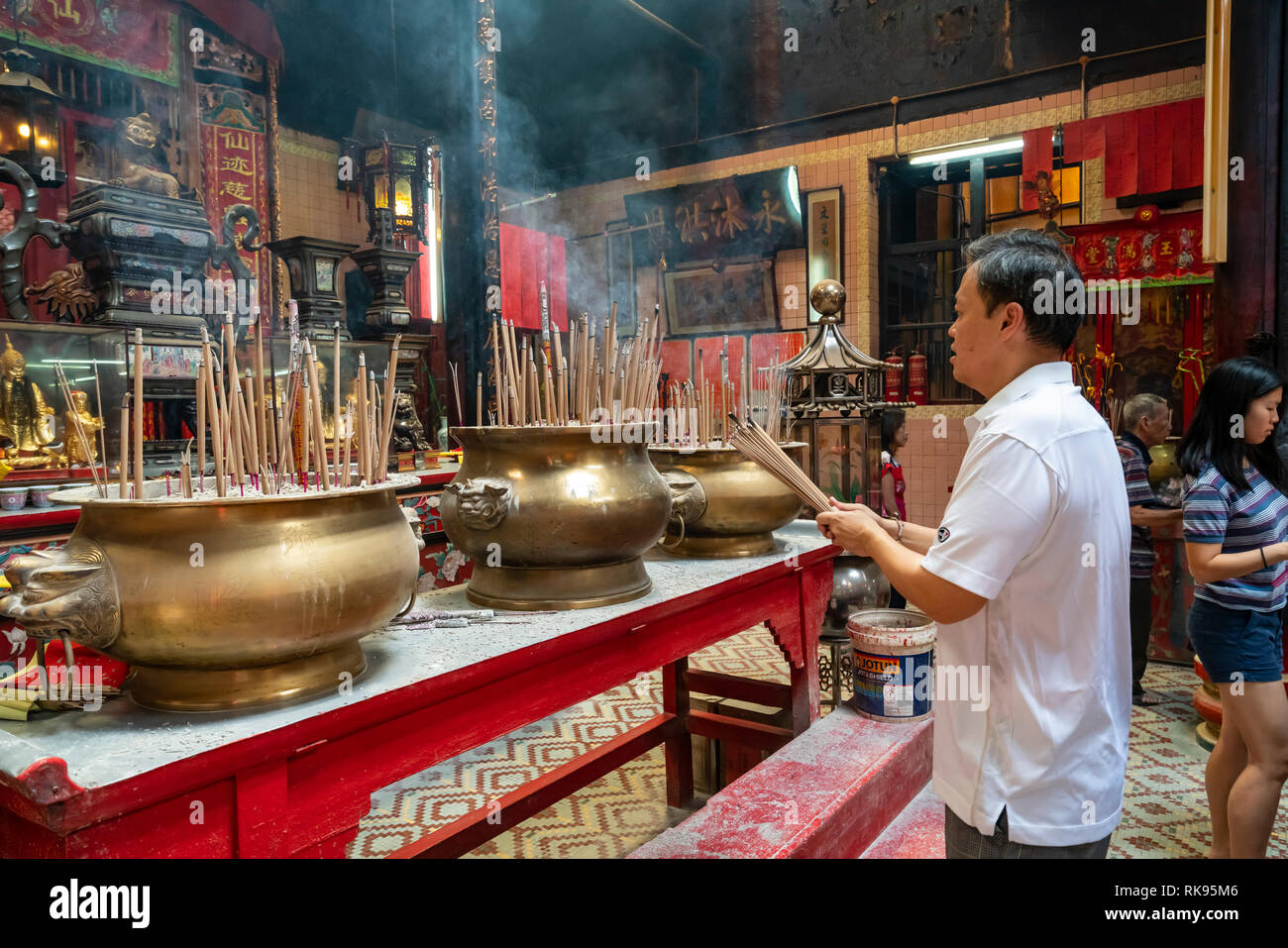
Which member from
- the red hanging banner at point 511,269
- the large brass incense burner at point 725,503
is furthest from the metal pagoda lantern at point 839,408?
the red hanging banner at point 511,269

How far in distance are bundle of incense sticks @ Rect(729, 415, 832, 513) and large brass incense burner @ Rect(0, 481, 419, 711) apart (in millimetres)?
790

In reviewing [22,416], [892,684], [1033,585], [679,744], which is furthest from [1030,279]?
[22,416]

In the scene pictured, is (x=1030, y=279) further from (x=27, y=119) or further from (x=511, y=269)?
(x=511, y=269)

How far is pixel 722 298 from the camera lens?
828 centimetres

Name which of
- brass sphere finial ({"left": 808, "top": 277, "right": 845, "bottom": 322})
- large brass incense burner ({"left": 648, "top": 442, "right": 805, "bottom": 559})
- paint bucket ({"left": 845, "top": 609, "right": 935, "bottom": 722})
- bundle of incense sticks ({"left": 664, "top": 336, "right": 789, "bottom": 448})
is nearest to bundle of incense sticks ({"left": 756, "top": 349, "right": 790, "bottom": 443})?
bundle of incense sticks ({"left": 664, "top": 336, "right": 789, "bottom": 448})

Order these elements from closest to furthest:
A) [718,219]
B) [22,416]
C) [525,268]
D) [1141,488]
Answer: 1. [1141,488]
2. [22,416]
3. [525,268]
4. [718,219]

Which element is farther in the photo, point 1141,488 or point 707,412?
point 1141,488

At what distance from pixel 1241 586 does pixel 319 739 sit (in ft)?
8.13

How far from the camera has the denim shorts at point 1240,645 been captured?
2295mm

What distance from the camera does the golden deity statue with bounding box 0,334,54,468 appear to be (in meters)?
4.36

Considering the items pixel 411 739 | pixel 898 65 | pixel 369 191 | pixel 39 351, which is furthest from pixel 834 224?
pixel 411 739

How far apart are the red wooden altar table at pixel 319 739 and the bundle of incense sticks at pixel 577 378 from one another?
0.41 meters

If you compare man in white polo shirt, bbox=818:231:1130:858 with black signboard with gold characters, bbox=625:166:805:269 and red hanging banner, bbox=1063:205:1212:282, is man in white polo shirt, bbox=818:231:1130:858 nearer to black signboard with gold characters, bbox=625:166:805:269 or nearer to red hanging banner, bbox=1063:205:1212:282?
red hanging banner, bbox=1063:205:1212:282

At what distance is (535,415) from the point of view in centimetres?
179
